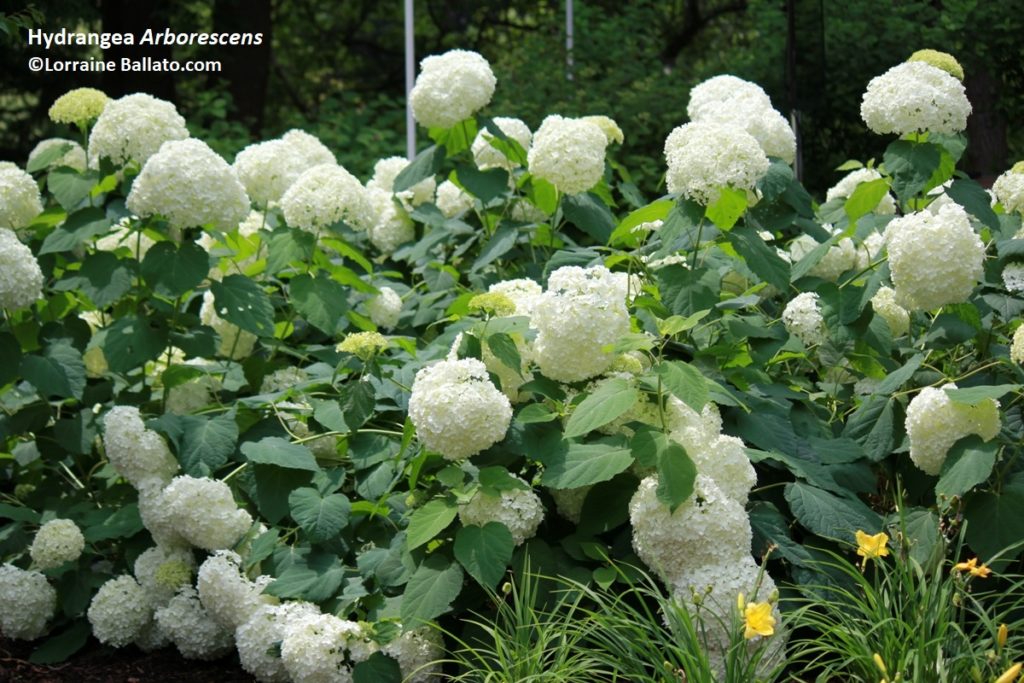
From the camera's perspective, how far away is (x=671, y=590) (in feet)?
8.09

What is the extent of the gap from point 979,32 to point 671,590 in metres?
4.26

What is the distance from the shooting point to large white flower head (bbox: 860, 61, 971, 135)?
3148 millimetres

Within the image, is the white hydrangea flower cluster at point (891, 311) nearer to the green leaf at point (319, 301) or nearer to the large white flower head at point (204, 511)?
the green leaf at point (319, 301)

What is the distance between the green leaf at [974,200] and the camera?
10.3 ft

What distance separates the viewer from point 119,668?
328 centimetres

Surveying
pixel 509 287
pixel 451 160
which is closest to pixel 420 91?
pixel 451 160

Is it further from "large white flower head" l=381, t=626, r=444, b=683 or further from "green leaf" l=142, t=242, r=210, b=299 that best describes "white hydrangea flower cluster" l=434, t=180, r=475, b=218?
"large white flower head" l=381, t=626, r=444, b=683

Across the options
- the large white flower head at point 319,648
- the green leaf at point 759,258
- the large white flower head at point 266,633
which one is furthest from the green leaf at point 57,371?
the green leaf at point 759,258

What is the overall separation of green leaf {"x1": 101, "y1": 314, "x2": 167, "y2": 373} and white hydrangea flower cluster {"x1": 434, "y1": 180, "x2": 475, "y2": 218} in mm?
1075

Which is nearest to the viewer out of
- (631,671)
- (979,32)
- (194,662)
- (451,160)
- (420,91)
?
(631,671)

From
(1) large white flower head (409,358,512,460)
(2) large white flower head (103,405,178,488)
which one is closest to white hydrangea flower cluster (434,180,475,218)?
(2) large white flower head (103,405,178,488)

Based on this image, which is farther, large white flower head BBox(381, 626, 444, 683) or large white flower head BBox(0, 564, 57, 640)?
large white flower head BBox(0, 564, 57, 640)

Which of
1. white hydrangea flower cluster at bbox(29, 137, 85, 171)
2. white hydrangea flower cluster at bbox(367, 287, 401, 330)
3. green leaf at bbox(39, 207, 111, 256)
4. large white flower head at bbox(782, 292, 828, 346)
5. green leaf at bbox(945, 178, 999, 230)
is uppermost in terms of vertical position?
green leaf at bbox(945, 178, 999, 230)

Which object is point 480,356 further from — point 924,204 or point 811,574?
point 924,204
